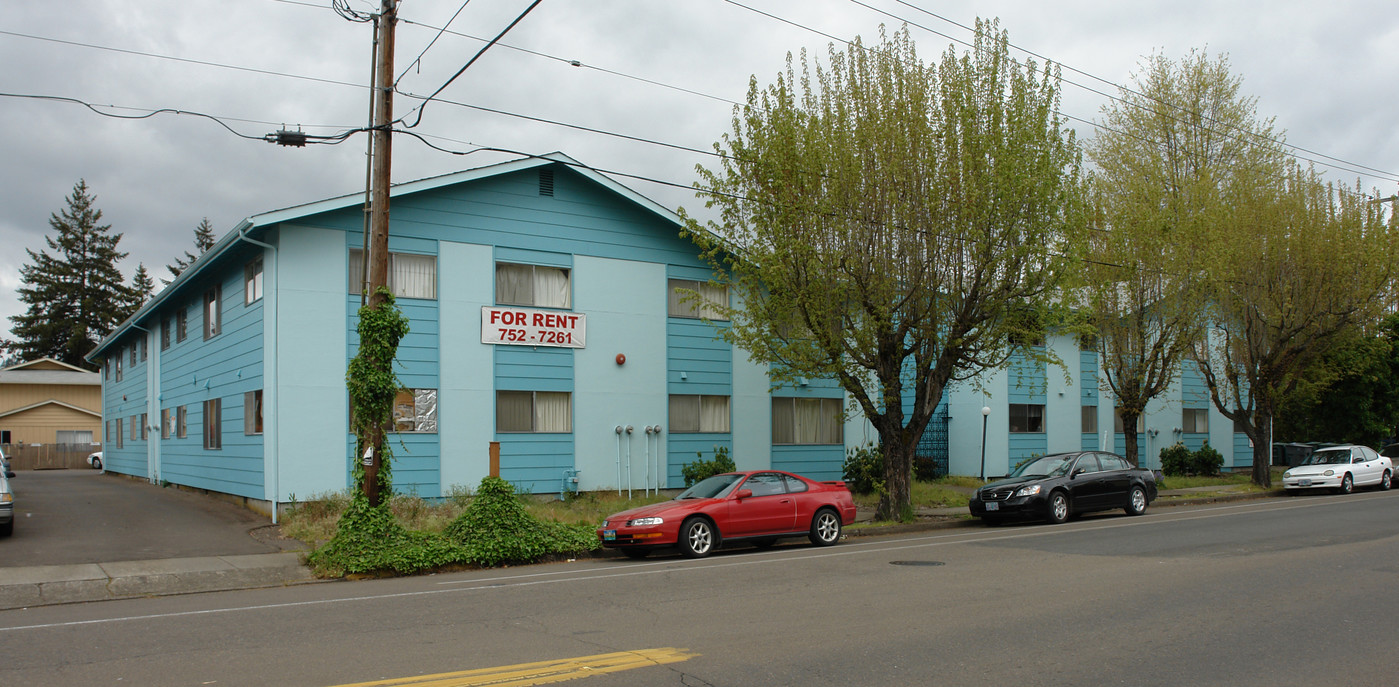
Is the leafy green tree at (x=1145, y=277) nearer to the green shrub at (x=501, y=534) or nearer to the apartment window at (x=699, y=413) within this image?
the apartment window at (x=699, y=413)

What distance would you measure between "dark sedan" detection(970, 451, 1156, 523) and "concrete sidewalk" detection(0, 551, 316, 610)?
12.7 meters

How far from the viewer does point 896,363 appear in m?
18.9

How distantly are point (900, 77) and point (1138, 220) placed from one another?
986 centimetres

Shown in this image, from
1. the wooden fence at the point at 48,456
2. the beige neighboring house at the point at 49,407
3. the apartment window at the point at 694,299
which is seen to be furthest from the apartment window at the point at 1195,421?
the wooden fence at the point at 48,456

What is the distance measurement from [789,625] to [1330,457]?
87.3ft

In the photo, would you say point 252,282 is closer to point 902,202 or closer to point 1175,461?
point 902,202

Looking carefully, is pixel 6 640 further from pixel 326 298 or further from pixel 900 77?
pixel 900 77

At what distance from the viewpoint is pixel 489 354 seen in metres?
20.3

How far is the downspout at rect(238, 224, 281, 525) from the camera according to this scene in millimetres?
18000

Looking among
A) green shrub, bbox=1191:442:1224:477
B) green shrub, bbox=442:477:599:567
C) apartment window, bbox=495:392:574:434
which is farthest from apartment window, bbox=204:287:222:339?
green shrub, bbox=1191:442:1224:477

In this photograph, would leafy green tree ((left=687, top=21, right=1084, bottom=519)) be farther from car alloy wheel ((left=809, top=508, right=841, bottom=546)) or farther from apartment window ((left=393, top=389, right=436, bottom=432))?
apartment window ((left=393, top=389, right=436, bottom=432))

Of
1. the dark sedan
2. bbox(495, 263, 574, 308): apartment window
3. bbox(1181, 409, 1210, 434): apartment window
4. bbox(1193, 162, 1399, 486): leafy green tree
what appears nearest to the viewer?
the dark sedan

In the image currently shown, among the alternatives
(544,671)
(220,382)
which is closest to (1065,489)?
(544,671)

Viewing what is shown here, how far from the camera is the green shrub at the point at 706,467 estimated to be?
72.1 feet
